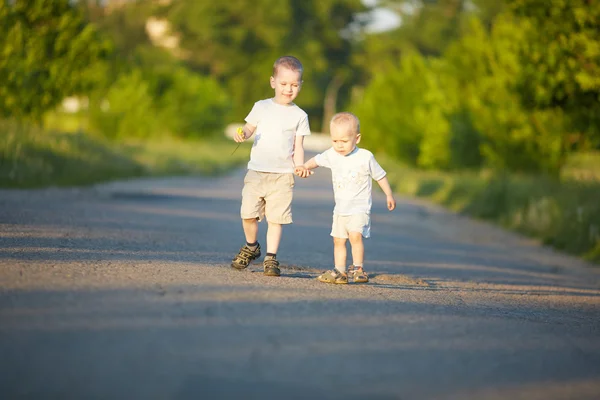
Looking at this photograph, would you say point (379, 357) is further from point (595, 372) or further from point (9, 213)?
point (9, 213)

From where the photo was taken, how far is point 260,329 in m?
4.95

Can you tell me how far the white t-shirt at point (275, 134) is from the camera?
7996mm

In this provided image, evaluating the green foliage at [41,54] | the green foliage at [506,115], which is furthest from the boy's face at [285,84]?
the green foliage at [41,54]

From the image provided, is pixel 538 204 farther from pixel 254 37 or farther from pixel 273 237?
→ pixel 254 37

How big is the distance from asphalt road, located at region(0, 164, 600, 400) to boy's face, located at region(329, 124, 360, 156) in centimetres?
106

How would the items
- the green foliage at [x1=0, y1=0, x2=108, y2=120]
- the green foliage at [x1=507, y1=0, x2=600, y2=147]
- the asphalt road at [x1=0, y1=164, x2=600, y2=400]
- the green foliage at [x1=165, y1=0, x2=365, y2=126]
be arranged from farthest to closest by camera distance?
the green foliage at [x1=165, y1=0, x2=365, y2=126] < the green foliage at [x1=0, y1=0, x2=108, y2=120] < the green foliage at [x1=507, y1=0, x2=600, y2=147] < the asphalt road at [x1=0, y1=164, x2=600, y2=400]

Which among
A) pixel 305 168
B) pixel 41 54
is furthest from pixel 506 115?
pixel 305 168

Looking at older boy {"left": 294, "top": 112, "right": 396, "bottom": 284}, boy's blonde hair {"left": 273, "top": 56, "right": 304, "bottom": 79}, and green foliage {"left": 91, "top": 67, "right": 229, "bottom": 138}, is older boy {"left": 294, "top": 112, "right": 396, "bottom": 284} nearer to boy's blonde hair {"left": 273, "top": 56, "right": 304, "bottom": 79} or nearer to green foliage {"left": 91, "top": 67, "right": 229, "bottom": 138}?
boy's blonde hair {"left": 273, "top": 56, "right": 304, "bottom": 79}

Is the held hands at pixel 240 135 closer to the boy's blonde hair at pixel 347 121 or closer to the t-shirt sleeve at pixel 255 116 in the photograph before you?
the t-shirt sleeve at pixel 255 116

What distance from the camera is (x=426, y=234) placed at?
14984 millimetres

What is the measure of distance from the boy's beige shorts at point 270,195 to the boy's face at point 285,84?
62cm

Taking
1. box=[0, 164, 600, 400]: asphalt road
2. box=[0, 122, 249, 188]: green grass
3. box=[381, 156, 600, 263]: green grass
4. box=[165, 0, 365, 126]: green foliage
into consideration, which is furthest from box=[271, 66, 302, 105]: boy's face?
box=[165, 0, 365, 126]: green foliage

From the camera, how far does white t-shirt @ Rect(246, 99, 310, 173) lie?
26.2 ft

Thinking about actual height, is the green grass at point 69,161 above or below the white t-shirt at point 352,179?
above
